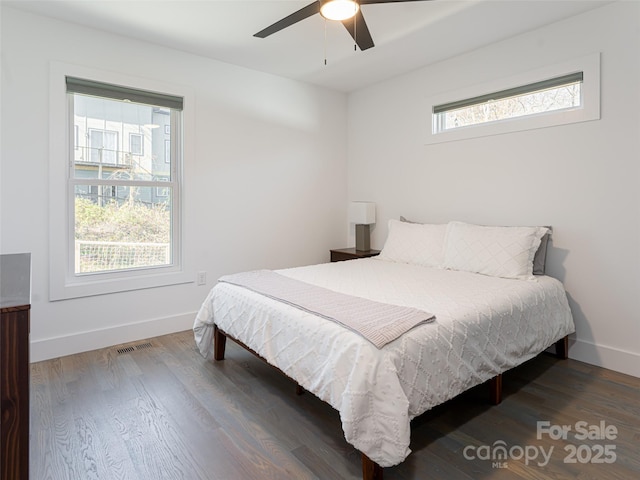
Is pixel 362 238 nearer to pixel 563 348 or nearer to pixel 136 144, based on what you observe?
pixel 563 348

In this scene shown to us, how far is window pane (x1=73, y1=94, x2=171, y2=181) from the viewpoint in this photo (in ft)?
10.0

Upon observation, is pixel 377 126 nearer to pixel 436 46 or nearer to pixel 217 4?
pixel 436 46

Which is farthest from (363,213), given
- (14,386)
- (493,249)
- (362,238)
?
(14,386)

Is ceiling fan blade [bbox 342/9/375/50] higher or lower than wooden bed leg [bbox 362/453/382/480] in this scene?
higher

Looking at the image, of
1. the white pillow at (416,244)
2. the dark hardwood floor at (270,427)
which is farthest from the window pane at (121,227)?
the white pillow at (416,244)

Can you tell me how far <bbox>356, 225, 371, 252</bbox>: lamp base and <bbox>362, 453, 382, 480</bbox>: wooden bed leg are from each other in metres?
2.85

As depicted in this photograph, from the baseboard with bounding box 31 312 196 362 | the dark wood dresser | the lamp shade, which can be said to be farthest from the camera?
the lamp shade

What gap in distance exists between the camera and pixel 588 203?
2758 millimetres

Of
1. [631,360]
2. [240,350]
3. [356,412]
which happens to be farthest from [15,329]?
[631,360]

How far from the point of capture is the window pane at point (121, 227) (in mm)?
3100

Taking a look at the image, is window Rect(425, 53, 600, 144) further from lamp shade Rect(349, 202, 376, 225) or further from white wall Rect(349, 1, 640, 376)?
lamp shade Rect(349, 202, 376, 225)

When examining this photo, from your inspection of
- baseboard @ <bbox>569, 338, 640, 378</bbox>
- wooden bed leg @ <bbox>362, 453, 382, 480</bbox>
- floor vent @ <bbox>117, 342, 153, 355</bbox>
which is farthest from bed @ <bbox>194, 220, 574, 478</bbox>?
floor vent @ <bbox>117, 342, 153, 355</bbox>

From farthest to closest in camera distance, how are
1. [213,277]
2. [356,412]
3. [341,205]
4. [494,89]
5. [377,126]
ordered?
1. [341,205]
2. [377,126]
3. [213,277]
4. [494,89]
5. [356,412]

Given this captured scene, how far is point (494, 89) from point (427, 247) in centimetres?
145
